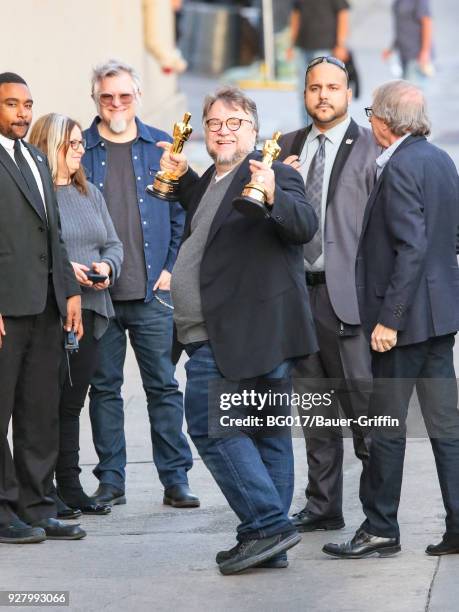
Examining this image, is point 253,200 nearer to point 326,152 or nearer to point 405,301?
point 405,301

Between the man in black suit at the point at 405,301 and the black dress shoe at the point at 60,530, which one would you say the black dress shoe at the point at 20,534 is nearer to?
the black dress shoe at the point at 60,530

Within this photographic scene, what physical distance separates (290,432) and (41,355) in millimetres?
1180

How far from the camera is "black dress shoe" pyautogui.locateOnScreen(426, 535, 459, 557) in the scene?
5.92 meters

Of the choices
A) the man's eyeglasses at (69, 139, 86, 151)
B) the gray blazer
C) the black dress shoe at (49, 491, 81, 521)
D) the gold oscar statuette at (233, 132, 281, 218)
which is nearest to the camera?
→ the gold oscar statuette at (233, 132, 281, 218)

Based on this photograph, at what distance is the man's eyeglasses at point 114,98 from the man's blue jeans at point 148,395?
0.95 meters

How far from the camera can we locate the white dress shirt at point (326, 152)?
6.42 meters

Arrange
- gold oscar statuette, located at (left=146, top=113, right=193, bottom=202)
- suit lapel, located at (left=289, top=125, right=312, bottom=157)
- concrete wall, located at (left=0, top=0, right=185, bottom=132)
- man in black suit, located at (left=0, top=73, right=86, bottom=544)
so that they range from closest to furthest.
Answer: gold oscar statuette, located at (left=146, top=113, right=193, bottom=202), man in black suit, located at (left=0, top=73, right=86, bottom=544), suit lapel, located at (left=289, top=125, right=312, bottom=157), concrete wall, located at (left=0, top=0, right=185, bottom=132)

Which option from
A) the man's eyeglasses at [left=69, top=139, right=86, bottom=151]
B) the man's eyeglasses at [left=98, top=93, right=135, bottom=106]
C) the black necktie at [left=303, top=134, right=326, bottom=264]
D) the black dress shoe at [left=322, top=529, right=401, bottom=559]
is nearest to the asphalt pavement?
the black dress shoe at [left=322, top=529, right=401, bottom=559]

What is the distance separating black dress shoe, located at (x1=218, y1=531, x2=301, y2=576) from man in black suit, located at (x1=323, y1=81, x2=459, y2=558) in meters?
0.33

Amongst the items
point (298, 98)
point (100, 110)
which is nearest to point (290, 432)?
point (100, 110)

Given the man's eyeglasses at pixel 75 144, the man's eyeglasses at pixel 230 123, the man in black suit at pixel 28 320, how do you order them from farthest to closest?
the man's eyeglasses at pixel 75 144 < the man in black suit at pixel 28 320 < the man's eyeglasses at pixel 230 123

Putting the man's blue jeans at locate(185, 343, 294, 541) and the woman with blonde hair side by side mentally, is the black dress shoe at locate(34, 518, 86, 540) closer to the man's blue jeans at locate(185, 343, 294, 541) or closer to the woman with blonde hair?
the woman with blonde hair

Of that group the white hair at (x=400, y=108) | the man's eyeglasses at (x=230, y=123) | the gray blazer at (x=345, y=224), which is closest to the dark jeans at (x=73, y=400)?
the gray blazer at (x=345, y=224)

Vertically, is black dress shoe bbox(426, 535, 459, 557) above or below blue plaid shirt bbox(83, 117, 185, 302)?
below
